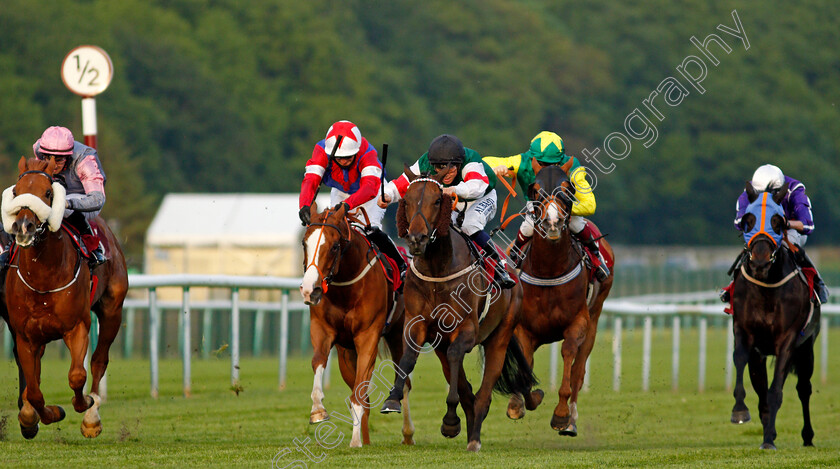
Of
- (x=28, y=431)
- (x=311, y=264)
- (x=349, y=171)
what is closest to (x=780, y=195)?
(x=349, y=171)

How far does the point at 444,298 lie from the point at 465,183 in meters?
0.72

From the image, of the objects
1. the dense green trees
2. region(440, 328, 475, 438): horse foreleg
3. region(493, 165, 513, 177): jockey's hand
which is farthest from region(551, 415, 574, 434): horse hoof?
the dense green trees

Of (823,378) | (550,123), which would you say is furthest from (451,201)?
(550,123)

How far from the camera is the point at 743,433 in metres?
10.5

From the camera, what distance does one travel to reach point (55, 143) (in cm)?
789

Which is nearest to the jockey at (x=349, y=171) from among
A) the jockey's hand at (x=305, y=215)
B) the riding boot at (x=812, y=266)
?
the jockey's hand at (x=305, y=215)

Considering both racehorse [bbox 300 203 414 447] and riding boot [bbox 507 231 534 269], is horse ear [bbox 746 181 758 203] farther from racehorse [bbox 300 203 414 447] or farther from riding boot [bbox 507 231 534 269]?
racehorse [bbox 300 203 414 447]

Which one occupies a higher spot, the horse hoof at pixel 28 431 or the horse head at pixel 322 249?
the horse head at pixel 322 249

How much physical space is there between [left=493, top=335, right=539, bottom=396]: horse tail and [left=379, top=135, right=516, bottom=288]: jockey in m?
0.65

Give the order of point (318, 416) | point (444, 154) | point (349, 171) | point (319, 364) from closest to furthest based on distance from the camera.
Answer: point (318, 416) → point (319, 364) → point (444, 154) → point (349, 171)

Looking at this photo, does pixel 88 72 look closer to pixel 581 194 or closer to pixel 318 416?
pixel 581 194

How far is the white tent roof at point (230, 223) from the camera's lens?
25.8 metres

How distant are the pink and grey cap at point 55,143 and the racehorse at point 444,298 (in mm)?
2073

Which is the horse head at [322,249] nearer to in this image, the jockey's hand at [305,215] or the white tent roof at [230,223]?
the jockey's hand at [305,215]
